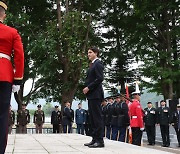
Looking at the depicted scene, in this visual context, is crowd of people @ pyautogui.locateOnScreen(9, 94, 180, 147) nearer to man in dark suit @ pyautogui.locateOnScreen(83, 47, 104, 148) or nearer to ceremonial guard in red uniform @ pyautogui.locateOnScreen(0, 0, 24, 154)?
man in dark suit @ pyautogui.locateOnScreen(83, 47, 104, 148)

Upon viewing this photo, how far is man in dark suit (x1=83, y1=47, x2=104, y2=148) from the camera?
6.44 m

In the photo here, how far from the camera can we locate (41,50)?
19.4m

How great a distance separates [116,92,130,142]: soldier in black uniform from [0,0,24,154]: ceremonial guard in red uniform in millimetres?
10149

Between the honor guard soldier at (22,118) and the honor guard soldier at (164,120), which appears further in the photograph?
Result: the honor guard soldier at (22,118)

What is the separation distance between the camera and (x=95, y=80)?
21.1 ft

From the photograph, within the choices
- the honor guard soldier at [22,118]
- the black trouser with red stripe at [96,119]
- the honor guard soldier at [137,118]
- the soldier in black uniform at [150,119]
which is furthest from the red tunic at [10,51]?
A: the honor guard soldier at [22,118]

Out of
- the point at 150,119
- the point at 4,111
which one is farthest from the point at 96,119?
the point at 150,119

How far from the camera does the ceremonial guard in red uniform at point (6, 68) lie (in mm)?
4141

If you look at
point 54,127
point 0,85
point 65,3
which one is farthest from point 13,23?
point 0,85

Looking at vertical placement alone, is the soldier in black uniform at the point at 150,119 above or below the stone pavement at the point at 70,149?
above

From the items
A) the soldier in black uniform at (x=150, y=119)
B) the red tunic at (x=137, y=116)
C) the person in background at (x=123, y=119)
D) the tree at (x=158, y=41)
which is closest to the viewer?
the red tunic at (x=137, y=116)

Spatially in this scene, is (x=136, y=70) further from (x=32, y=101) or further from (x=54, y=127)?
(x=54, y=127)

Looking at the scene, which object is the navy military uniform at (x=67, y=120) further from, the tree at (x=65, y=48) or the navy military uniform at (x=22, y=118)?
the tree at (x=65, y=48)

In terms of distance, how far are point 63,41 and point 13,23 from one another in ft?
9.62
